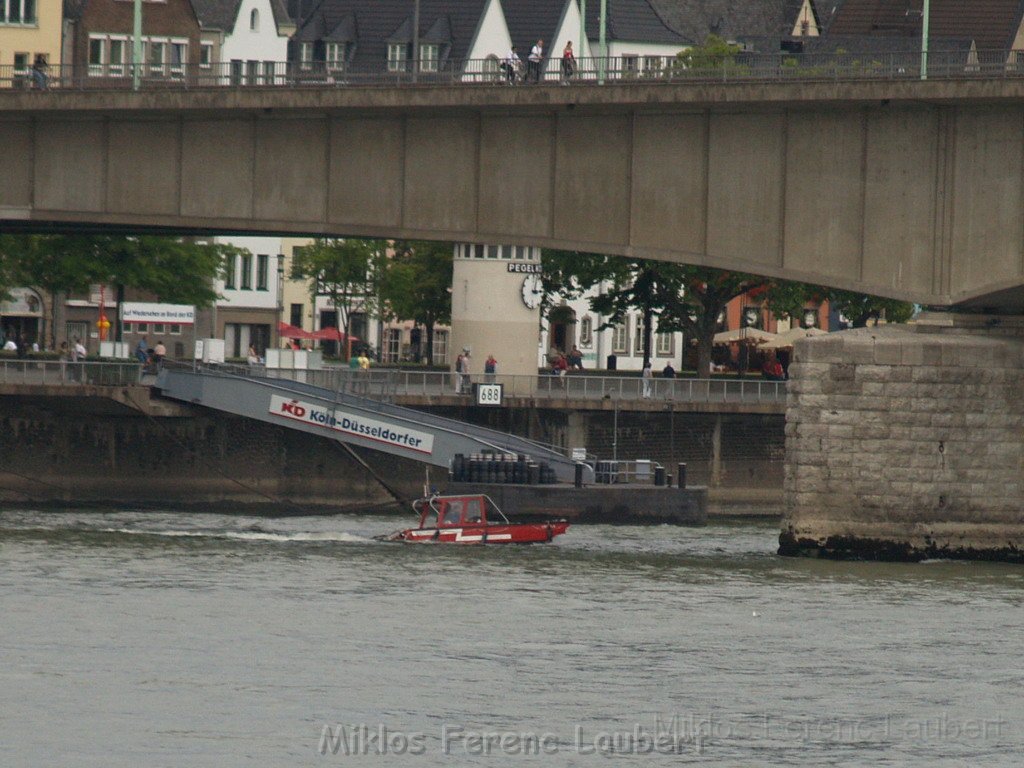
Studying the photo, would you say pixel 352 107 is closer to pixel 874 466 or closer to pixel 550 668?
pixel 874 466

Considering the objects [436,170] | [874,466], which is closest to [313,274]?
[436,170]

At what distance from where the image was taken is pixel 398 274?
97312 millimetres

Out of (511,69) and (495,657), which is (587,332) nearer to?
(511,69)

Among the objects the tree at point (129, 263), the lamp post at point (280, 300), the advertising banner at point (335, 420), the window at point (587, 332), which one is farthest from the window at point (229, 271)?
the advertising banner at point (335, 420)

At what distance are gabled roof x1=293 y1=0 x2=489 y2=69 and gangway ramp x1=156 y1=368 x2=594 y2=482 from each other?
134ft

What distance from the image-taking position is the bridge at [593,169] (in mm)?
A: 48125

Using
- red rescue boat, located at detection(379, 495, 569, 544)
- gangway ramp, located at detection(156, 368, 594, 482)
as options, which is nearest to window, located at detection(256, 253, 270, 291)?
gangway ramp, located at detection(156, 368, 594, 482)

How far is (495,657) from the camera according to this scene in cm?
3697

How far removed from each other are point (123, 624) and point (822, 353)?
1584 cm

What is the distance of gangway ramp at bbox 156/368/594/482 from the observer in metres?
61.1

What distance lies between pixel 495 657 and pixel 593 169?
648 inches

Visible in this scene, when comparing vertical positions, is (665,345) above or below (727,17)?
below

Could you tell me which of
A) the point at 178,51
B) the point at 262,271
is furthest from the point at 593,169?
the point at 262,271

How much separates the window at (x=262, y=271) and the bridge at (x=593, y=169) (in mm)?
45863
